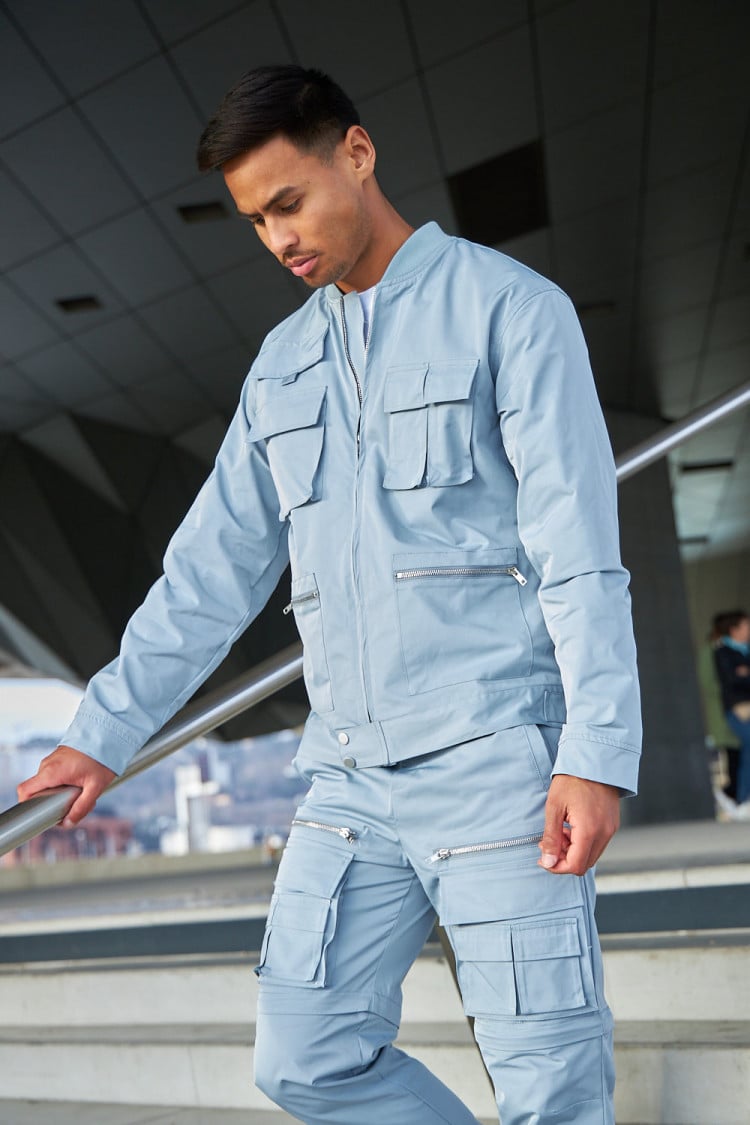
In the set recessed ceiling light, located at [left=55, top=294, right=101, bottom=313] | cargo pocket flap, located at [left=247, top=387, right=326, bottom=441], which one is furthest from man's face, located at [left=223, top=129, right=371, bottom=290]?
recessed ceiling light, located at [left=55, top=294, right=101, bottom=313]

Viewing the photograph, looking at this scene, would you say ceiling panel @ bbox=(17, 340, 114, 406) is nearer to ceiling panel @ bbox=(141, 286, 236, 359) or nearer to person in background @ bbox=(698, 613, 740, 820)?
ceiling panel @ bbox=(141, 286, 236, 359)

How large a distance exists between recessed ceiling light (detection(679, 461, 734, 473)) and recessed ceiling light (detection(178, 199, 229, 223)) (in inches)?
324

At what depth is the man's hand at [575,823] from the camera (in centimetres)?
100

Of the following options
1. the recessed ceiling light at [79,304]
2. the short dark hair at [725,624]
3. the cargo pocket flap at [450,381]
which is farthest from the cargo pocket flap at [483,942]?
the recessed ceiling light at [79,304]

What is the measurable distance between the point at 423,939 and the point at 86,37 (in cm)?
515

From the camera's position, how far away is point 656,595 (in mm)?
10258

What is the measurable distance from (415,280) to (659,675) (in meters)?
9.13

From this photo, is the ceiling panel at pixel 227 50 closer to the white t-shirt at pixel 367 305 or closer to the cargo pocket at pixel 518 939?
the white t-shirt at pixel 367 305

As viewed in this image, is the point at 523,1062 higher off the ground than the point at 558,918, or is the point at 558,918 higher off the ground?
the point at 558,918

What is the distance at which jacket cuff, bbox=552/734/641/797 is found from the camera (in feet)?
3.33

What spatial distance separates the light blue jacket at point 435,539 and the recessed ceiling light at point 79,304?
658cm

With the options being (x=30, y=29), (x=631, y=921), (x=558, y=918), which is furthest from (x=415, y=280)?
(x=30, y=29)

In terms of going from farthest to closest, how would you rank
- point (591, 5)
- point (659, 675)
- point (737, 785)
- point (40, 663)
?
point (40, 663) < point (659, 675) < point (737, 785) < point (591, 5)

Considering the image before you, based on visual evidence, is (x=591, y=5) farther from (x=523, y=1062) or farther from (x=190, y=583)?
(x=523, y=1062)
